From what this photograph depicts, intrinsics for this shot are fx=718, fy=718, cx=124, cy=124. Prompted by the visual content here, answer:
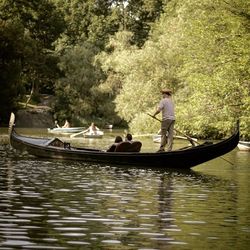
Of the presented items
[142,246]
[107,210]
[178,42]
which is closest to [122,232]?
[142,246]

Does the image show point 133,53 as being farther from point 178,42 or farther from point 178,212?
point 178,212

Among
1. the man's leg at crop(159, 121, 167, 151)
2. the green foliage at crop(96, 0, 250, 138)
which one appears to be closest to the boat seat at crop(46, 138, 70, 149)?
the man's leg at crop(159, 121, 167, 151)

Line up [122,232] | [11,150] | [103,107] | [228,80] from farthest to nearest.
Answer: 1. [103,107]
2. [228,80]
3. [11,150]
4. [122,232]

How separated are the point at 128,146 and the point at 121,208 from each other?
29.0 feet

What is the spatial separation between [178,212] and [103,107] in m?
51.4

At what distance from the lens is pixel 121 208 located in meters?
11.9

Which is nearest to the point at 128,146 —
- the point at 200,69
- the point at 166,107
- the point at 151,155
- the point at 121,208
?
the point at 151,155

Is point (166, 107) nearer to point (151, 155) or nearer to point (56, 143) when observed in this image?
point (151, 155)

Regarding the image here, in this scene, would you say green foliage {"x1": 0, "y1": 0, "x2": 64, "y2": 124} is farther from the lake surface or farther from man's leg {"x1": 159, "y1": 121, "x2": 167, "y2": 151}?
the lake surface

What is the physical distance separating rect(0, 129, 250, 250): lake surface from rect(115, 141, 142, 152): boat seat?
43.2 inches

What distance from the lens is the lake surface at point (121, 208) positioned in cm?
907

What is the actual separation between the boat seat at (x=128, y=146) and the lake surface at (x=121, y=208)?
3.60 feet

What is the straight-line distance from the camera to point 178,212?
11.6 m

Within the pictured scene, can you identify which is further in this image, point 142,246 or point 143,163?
point 143,163
